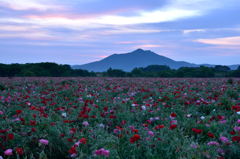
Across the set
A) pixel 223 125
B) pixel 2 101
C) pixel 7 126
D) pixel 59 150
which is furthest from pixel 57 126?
pixel 2 101

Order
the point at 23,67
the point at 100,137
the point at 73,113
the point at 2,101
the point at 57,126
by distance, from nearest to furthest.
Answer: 1. the point at 100,137
2. the point at 57,126
3. the point at 73,113
4. the point at 2,101
5. the point at 23,67

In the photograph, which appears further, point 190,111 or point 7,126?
point 190,111

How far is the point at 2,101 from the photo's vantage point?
6.34 m

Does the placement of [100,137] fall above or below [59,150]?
above

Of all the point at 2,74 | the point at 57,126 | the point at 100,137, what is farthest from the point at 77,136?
the point at 2,74

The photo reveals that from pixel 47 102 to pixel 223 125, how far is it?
4334mm

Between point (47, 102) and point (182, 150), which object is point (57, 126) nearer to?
point (182, 150)

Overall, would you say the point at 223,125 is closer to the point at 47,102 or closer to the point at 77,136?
the point at 77,136

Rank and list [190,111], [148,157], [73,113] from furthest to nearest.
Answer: [190,111] → [73,113] → [148,157]

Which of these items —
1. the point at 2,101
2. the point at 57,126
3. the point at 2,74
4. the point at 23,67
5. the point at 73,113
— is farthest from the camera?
the point at 23,67

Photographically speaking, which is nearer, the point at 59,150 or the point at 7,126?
the point at 59,150

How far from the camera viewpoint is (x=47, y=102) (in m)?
6.43

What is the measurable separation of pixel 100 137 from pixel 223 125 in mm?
2026

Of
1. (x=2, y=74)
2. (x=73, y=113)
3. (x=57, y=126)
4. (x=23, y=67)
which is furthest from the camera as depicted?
(x=23, y=67)
